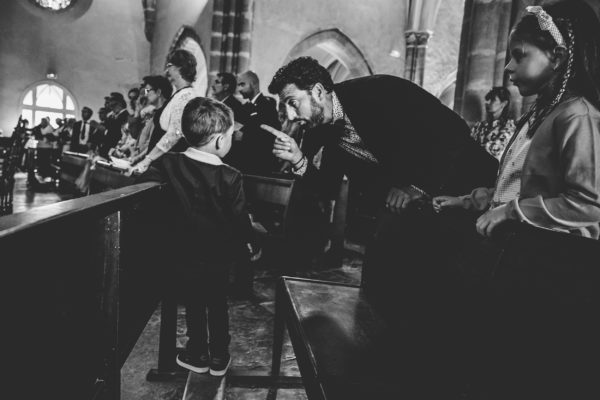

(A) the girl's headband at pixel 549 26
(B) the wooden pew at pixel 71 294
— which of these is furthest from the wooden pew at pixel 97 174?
(A) the girl's headband at pixel 549 26

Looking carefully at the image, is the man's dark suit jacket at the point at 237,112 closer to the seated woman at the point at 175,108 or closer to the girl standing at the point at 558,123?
the seated woman at the point at 175,108

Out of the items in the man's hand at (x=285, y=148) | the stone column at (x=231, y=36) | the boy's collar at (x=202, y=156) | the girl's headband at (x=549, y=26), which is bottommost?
the boy's collar at (x=202, y=156)

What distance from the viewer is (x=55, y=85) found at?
15.3 meters

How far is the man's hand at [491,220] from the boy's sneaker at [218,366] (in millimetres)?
1360

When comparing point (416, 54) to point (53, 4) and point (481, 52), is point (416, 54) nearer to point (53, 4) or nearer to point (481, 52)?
point (481, 52)

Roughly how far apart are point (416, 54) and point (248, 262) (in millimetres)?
12003

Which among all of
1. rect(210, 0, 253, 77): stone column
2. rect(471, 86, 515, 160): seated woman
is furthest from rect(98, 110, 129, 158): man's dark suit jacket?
rect(471, 86, 515, 160): seated woman

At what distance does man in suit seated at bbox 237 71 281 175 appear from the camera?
4711mm

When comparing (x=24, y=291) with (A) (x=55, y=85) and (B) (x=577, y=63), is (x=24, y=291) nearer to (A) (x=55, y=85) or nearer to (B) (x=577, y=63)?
(B) (x=577, y=63)

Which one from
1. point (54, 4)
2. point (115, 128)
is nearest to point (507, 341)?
point (115, 128)

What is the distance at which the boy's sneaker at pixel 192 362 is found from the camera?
196 cm

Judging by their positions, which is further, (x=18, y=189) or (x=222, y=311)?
(x=18, y=189)

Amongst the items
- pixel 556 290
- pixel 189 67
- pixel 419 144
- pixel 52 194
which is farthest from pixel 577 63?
pixel 52 194

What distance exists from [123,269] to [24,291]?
0.77 meters
